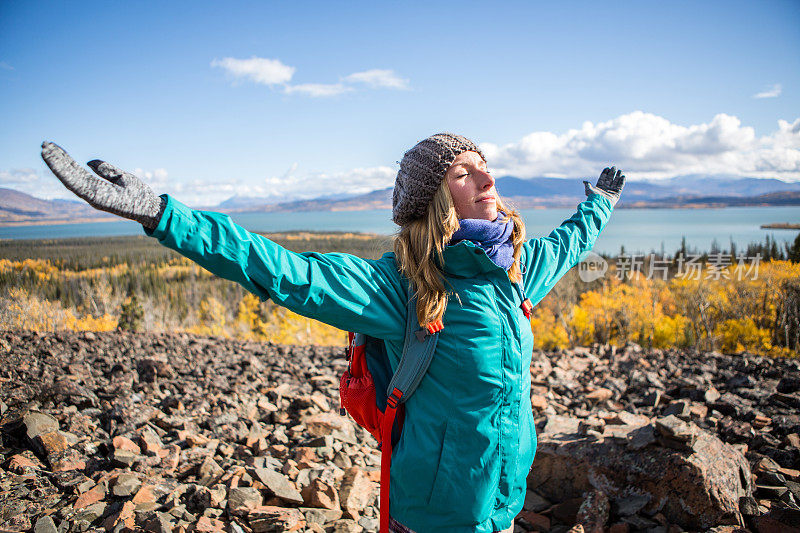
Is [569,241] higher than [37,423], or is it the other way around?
[569,241]

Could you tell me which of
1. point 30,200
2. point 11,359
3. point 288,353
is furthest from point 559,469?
point 30,200

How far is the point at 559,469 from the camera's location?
4117 millimetres

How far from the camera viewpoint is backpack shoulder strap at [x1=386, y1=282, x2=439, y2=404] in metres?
1.72

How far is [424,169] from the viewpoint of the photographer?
201cm

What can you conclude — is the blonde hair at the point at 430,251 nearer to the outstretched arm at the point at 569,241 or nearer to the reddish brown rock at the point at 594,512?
the outstretched arm at the point at 569,241

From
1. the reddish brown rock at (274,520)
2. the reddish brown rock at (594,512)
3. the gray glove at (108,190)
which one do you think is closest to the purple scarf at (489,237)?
the gray glove at (108,190)

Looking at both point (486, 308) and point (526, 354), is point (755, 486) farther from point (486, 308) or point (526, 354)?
point (486, 308)

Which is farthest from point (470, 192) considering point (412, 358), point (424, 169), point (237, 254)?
point (237, 254)

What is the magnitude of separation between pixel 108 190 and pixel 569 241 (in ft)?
7.03

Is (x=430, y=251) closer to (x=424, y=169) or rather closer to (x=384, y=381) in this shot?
(x=424, y=169)

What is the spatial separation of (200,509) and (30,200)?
102 meters

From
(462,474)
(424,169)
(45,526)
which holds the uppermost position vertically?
(424,169)

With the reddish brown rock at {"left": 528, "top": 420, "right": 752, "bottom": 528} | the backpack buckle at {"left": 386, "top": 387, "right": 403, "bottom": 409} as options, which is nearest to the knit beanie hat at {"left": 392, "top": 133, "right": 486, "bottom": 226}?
the backpack buckle at {"left": 386, "top": 387, "right": 403, "bottom": 409}

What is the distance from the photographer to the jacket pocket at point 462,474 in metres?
1.75
